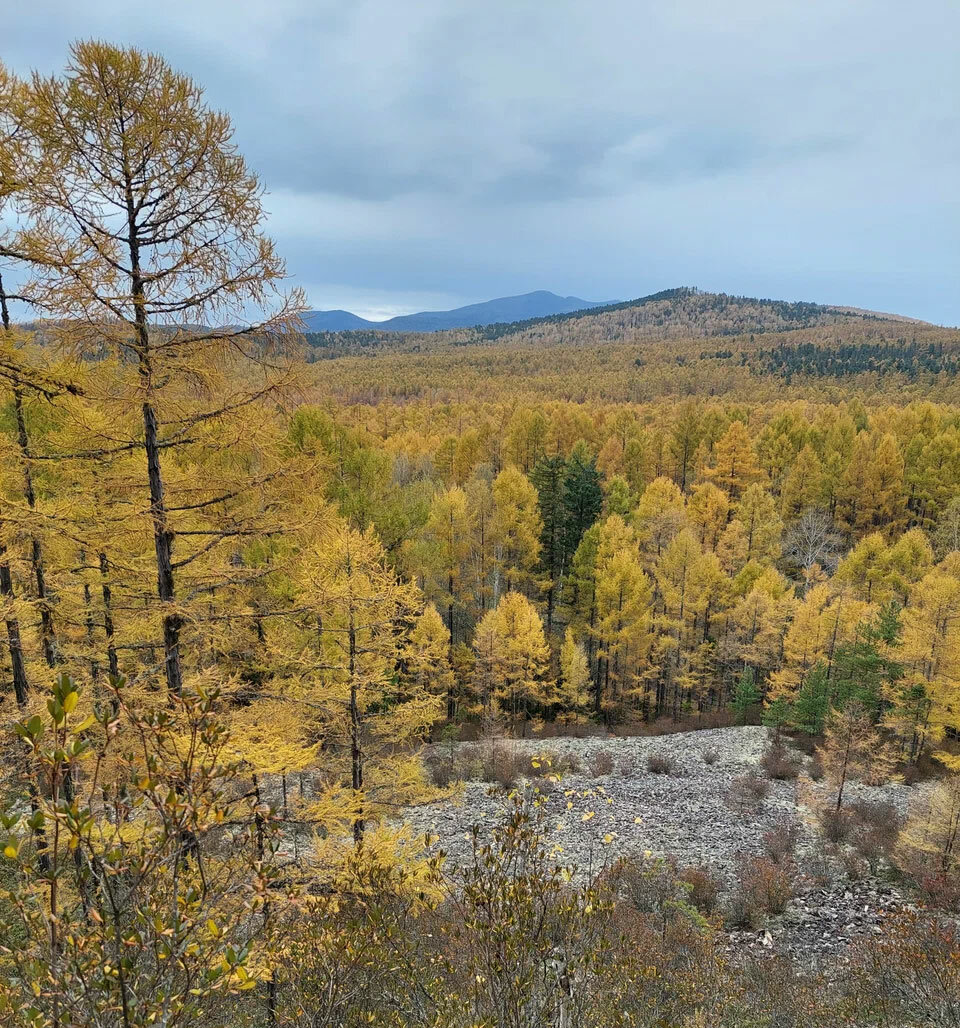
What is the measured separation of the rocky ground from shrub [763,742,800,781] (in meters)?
0.28

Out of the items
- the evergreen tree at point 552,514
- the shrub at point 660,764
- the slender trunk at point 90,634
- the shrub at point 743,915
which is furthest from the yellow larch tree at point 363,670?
the evergreen tree at point 552,514

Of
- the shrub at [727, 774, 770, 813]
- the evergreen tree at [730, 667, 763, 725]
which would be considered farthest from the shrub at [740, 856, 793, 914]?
the evergreen tree at [730, 667, 763, 725]

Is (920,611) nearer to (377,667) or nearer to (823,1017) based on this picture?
(823,1017)

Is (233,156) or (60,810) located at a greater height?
(233,156)

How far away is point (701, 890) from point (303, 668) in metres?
11.2

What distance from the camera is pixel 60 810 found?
1.91 m

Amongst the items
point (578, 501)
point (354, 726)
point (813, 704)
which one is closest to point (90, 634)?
point (354, 726)

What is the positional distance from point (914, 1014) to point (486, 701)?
2106 cm

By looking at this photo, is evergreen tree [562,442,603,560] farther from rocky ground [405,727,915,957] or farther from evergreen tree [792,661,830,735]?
evergreen tree [792,661,830,735]

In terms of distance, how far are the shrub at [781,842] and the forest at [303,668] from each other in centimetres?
183

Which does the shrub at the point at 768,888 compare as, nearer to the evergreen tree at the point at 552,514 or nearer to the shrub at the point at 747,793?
the shrub at the point at 747,793

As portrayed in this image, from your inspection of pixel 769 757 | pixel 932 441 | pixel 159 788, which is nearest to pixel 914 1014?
pixel 159 788

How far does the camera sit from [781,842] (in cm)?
1628

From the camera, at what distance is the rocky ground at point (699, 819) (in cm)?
1294
